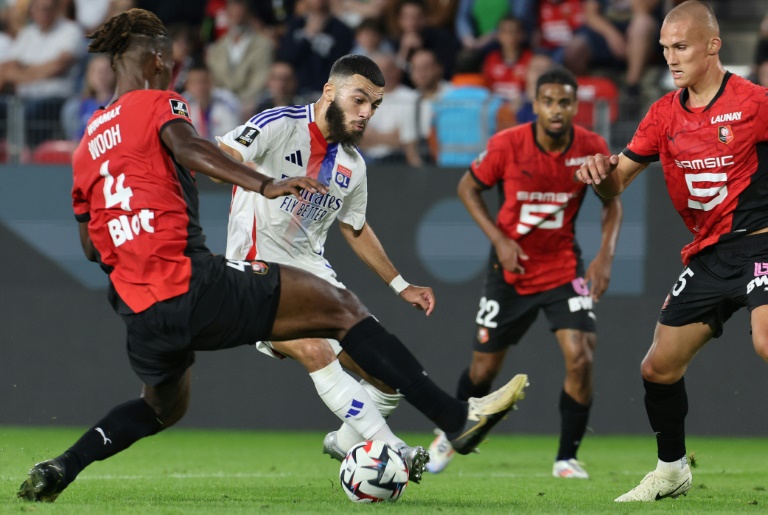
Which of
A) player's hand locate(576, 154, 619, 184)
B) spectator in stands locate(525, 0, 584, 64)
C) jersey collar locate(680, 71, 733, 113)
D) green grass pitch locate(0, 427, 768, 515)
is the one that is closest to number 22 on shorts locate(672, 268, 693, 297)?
player's hand locate(576, 154, 619, 184)

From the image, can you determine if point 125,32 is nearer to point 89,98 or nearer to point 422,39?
point 89,98

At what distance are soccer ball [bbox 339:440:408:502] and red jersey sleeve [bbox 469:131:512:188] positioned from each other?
11.6 feet

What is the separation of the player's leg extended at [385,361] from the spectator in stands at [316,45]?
7823mm

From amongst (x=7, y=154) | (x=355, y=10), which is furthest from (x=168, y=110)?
(x=355, y=10)

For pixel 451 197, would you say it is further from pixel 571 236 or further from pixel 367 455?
pixel 367 455

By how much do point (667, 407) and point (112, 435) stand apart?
9.64ft

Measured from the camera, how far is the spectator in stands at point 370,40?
13.3 meters

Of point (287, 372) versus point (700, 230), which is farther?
point (287, 372)

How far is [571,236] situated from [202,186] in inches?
167

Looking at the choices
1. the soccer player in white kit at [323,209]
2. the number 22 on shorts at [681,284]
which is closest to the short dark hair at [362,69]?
→ the soccer player in white kit at [323,209]

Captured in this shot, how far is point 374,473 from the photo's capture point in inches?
231

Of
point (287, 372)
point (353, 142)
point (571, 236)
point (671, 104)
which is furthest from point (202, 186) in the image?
point (671, 104)

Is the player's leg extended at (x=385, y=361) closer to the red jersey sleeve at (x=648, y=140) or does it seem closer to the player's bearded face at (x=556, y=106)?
the red jersey sleeve at (x=648, y=140)

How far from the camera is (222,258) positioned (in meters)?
5.65
